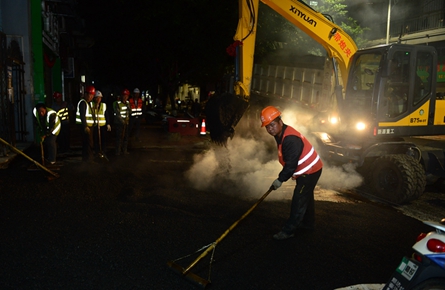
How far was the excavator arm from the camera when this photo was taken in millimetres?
8750

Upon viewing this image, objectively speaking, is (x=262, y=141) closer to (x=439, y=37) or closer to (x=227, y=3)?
(x=227, y=3)

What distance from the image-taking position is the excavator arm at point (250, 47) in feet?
28.7

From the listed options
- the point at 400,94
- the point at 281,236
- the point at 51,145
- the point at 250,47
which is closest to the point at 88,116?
the point at 51,145

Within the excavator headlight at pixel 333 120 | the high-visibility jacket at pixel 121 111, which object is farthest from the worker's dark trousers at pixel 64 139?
the excavator headlight at pixel 333 120

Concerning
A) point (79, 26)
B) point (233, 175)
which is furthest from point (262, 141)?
point (79, 26)

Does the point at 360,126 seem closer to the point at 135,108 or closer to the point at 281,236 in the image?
the point at 281,236

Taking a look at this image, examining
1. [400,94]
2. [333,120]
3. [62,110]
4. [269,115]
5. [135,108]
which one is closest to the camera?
[269,115]

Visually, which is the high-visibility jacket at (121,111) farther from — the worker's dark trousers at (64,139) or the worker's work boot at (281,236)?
the worker's work boot at (281,236)

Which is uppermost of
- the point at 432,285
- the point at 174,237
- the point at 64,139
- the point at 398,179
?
the point at 432,285

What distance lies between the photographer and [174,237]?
16.5ft

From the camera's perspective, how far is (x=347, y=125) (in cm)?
806

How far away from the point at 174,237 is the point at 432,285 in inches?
120

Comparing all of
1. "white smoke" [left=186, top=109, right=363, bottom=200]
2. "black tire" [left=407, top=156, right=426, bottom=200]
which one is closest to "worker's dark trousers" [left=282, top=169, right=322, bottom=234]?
"white smoke" [left=186, top=109, right=363, bottom=200]

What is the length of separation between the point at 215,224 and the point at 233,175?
3.21 meters
